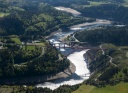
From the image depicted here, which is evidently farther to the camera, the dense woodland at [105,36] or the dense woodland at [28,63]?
the dense woodland at [105,36]

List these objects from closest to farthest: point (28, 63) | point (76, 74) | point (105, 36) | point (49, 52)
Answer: point (28, 63)
point (76, 74)
point (49, 52)
point (105, 36)

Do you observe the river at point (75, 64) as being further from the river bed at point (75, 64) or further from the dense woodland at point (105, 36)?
the dense woodland at point (105, 36)

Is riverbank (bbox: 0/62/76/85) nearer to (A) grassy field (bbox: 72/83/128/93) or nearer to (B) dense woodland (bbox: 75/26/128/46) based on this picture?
(A) grassy field (bbox: 72/83/128/93)

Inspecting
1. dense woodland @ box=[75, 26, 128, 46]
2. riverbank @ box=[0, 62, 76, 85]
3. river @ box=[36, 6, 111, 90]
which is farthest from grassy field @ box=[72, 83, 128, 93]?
dense woodland @ box=[75, 26, 128, 46]

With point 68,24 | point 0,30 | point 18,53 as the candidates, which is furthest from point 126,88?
point 68,24

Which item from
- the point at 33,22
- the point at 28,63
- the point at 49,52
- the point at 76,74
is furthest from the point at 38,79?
the point at 33,22

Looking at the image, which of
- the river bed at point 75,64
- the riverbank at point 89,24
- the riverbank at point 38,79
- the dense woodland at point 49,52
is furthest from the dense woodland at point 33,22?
the riverbank at point 38,79

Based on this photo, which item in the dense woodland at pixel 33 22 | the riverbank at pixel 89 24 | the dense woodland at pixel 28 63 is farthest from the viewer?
the riverbank at pixel 89 24

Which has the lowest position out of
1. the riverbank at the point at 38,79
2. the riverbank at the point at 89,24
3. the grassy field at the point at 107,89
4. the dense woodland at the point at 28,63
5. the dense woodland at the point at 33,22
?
the riverbank at the point at 89,24

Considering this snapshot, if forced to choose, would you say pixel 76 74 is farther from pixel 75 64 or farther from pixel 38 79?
pixel 38 79
